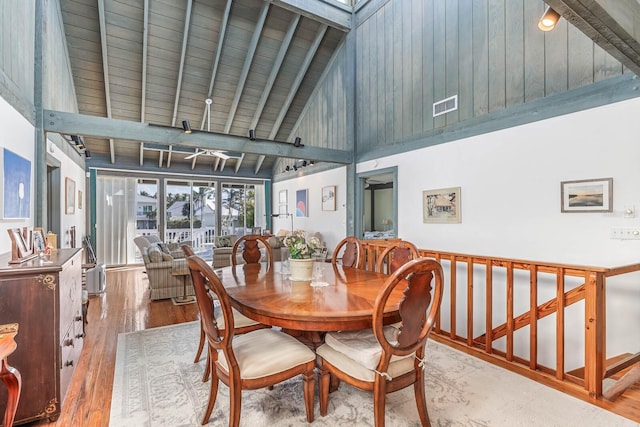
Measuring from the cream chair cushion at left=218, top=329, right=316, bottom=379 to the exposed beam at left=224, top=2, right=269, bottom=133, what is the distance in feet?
17.7

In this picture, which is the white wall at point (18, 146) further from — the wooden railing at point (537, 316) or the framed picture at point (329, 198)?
the framed picture at point (329, 198)

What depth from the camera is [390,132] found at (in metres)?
5.29

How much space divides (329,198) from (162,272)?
3.70m

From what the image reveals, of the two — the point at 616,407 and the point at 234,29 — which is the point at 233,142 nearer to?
the point at 234,29

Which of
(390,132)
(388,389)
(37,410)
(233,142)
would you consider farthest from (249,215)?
(388,389)

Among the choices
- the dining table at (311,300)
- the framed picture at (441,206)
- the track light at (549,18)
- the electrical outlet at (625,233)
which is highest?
the track light at (549,18)

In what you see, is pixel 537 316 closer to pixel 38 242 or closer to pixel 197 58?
pixel 38 242

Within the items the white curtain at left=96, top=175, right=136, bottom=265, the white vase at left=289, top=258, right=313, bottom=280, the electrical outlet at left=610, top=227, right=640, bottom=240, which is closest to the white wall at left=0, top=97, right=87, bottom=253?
the white vase at left=289, top=258, right=313, bottom=280

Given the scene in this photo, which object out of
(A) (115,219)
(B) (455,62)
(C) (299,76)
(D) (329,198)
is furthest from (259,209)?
(B) (455,62)

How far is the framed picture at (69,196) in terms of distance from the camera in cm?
517

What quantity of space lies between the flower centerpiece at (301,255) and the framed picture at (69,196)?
4.74 metres

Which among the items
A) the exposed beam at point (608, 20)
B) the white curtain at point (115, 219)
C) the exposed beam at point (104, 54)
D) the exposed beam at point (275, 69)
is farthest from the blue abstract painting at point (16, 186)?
the white curtain at point (115, 219)

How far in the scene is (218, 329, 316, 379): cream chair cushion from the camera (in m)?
1.76

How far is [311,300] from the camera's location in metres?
1.96
